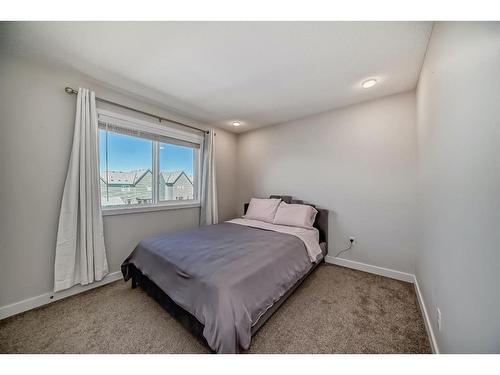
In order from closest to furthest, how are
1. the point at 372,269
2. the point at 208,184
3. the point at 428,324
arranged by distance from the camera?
the point at 428,324 < the point at 372,269 < the point at 208,184

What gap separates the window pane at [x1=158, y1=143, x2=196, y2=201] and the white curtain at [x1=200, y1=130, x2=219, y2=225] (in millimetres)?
200

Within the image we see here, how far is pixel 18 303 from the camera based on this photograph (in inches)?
66.3

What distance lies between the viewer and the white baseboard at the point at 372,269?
2.25 m

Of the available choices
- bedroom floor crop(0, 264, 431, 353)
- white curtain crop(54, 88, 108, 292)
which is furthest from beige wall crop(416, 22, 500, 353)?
white curtain crop(54, 88, 108, 292)

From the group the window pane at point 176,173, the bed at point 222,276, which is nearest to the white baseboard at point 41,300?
the bed at point 222,276

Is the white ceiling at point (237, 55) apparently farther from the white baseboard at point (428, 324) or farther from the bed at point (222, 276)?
the white baseboard at point (428, 324)

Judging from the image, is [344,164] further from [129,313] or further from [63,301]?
[63,301]

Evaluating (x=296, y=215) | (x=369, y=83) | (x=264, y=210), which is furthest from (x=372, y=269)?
(x=369, y=83)

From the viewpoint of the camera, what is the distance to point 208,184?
328 centimetres

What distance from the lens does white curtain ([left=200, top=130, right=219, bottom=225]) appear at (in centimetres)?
326

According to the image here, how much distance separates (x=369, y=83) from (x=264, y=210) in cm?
210

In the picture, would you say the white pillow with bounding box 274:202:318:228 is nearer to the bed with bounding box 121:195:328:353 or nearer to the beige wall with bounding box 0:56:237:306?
the bed with bounding box 121:195:328:353

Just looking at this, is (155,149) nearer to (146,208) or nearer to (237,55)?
(146,208)
